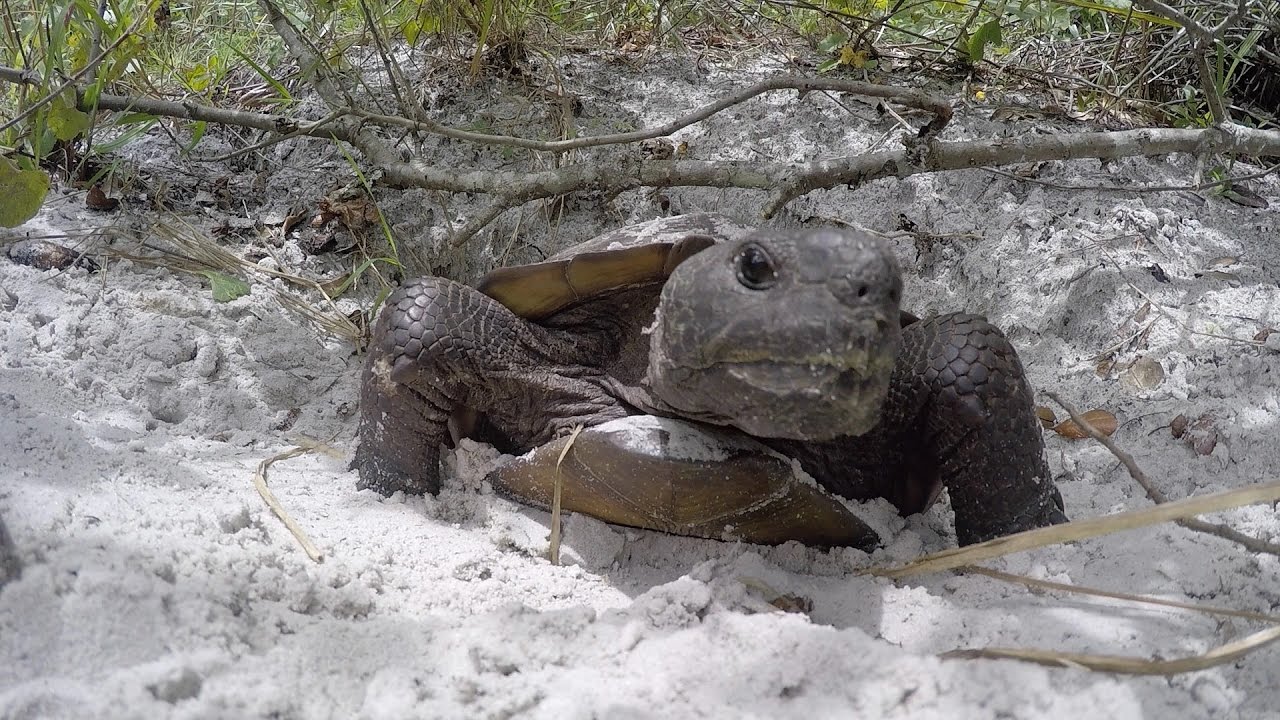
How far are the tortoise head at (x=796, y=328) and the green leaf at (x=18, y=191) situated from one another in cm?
224

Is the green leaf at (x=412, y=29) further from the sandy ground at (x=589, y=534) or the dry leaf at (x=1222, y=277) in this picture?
the dry leaf at (x=1222, y=277)

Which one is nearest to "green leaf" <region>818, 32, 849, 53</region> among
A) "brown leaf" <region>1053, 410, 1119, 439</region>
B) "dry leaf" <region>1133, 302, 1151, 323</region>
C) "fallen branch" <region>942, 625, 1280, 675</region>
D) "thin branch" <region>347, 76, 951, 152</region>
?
"thin branch" <region>347, 76, 951, 152</region>

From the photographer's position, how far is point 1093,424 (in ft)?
10.00

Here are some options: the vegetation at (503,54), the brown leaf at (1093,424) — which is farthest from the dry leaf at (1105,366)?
the vegetation at (503,54)

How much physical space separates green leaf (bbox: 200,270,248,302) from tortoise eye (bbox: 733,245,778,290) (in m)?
2.42

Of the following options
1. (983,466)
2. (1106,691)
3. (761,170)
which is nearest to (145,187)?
(761,170)

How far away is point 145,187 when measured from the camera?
3801mm

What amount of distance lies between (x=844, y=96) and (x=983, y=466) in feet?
8.88

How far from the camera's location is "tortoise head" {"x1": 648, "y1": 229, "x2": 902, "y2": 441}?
1741mm

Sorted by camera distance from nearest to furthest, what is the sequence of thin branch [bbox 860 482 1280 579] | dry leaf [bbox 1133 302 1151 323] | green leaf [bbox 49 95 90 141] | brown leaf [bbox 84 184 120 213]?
thin branch [bbox 860 482 1280 579]
green leaf [bbox 49 95 90 141]
dry leaf [bbox 1133 302 1151 323]
brown leaf [bbox 84 184 120 213]

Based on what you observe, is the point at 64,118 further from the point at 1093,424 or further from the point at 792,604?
the point at 1093,424

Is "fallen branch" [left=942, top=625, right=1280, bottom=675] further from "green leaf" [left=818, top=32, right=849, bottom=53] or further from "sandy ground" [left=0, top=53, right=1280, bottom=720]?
"green leaf" [left=818, top=32, right=849, bottom=53]

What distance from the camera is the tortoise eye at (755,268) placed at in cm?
184

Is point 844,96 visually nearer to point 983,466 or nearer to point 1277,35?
point 1277,35
